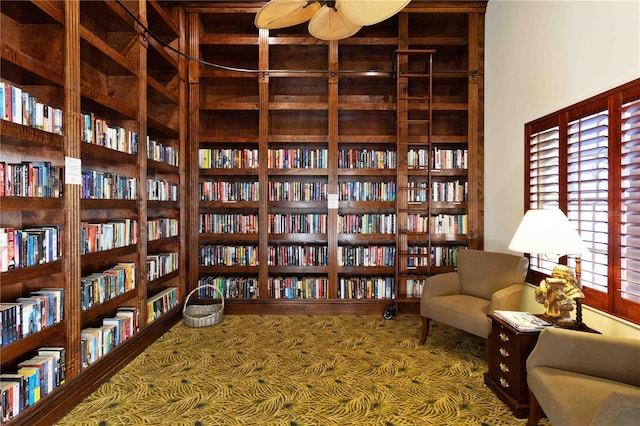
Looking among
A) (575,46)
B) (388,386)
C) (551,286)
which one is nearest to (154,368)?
(388,386)

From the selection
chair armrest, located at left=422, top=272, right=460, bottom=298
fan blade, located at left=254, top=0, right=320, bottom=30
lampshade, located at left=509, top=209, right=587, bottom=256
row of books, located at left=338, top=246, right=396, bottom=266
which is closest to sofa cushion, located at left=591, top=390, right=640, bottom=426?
lampshade, located at left=509, top=209, right=587, bottom=256

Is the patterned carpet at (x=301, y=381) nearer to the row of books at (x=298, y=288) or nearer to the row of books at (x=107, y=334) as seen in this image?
the row of books at (x=107, y=334)

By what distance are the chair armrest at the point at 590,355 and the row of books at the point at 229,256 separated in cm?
292

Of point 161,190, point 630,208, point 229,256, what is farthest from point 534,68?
point 161,190

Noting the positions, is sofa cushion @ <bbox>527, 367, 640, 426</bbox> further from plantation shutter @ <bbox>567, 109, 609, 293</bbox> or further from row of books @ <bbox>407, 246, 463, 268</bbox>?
row of books @ <bbox>407, 246, 463, 268</bbox>

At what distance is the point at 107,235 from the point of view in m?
2.54

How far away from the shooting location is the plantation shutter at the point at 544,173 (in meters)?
2.65

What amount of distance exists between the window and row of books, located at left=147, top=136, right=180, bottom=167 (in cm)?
366

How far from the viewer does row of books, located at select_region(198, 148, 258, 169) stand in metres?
3.85

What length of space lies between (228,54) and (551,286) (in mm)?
4259

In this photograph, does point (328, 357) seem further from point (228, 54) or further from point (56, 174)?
point (228, 54)

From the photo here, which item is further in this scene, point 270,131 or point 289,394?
point 270,131

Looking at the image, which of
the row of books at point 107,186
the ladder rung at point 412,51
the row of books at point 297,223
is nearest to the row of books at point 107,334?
the row of books at point 107,186

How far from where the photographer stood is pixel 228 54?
4152mm
